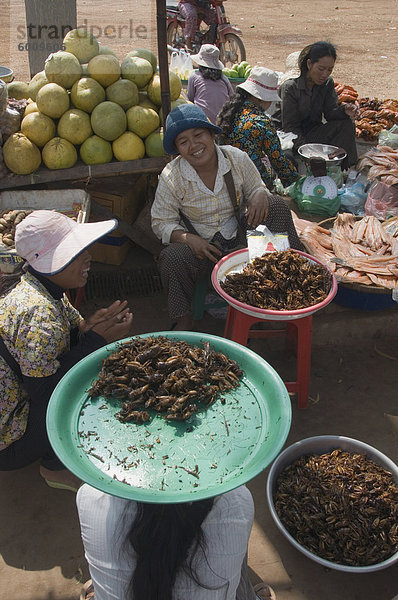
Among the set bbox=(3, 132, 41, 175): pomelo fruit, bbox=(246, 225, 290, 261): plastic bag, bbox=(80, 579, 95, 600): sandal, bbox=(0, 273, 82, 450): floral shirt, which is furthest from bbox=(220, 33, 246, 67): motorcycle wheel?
bbox=(80, 579, 95, 600): sandal

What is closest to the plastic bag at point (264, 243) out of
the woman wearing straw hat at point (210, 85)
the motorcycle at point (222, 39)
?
the woman wearing straw hat at point (210, 85)

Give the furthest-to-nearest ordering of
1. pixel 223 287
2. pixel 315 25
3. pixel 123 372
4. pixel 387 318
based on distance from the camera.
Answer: pixel 315 25 < pixel 387 318 < pixel 223 287 < pixel 123 372

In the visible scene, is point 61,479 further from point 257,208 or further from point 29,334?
point 257,208

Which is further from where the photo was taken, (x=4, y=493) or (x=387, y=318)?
(x=387, y=318)

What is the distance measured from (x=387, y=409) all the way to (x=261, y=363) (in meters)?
1.75

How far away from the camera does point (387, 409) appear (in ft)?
10.8

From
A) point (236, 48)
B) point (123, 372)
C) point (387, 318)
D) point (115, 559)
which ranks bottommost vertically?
point (387, 318)

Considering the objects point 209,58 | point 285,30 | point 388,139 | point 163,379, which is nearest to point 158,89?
point 209,58

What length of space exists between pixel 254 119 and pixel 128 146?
123cm

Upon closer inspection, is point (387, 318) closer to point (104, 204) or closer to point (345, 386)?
point (345, 386)

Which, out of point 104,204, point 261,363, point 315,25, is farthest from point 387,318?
point 315,25

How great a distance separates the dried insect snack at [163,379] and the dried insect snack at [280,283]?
2.99 feet

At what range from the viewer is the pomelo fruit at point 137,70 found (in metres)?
3.86

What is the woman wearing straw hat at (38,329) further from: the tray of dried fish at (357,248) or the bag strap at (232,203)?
the tray of dried fish at (357,248)
